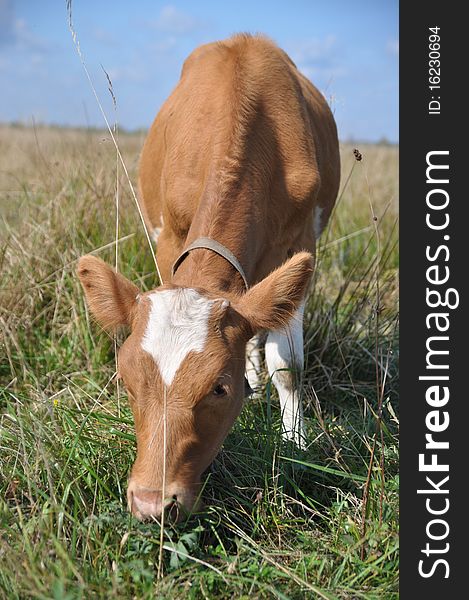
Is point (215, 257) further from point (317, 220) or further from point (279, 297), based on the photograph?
point (317, 220)

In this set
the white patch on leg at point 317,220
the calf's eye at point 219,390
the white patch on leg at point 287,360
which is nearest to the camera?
the calf's eye at point 219,390

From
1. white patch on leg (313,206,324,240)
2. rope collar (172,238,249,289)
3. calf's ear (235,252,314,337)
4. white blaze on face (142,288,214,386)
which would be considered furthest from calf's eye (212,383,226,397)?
white patch on leg (313,206,324,240)

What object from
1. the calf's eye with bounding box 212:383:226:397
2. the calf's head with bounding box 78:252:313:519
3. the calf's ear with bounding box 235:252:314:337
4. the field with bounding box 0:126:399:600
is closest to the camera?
the field with bounding box 0:126:399:600

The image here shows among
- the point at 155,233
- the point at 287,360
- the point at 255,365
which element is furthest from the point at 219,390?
the point at 155,233

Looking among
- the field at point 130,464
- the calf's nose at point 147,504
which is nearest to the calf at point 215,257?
the calf's nose at point 147,504

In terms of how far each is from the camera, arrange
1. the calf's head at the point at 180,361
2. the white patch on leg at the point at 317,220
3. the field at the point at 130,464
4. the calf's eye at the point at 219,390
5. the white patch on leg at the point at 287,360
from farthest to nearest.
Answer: the white patch on leg at the point at 317,220, the white patch on leg at the point at 287,360, the calf's eye at the point at 219,390, the calf's head at the point at 180,361, the field at the point at 130,464

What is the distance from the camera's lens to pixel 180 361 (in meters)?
2.96

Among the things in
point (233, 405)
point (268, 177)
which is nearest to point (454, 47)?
point (268, 177)

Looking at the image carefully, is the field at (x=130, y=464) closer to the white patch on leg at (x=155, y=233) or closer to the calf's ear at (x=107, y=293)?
the white patch on leg at (x=155, y=233)

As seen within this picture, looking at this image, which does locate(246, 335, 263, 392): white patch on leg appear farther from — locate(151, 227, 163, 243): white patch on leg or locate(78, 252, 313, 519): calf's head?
locate(78, 252, 313, 519): calf's head

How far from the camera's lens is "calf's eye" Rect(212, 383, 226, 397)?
9.99 feet

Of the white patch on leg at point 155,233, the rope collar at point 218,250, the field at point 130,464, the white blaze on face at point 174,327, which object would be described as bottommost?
the field at point 130,464

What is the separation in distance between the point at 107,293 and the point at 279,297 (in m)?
0.76

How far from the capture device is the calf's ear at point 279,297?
10.9ft
